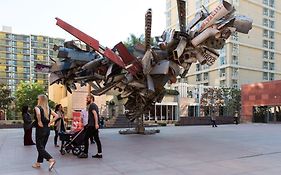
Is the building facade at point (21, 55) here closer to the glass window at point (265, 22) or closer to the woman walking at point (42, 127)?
the glass window at point (265, 22)

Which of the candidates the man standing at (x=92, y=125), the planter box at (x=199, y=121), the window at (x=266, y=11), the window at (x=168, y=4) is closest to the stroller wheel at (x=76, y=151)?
the man standing at (x=92, y=125)

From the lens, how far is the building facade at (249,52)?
5878cm

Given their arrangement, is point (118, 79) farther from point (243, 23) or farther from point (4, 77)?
point (4, 77)

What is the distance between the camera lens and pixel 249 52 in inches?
2415

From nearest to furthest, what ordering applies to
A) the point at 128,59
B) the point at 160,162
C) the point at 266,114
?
1. the point at 160,162
2. the point at 128,59
3. the point at 266,114

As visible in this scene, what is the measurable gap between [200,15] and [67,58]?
20.3 ft

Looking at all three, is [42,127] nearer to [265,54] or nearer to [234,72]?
[234,72]

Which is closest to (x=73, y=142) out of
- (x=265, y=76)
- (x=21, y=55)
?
(x=265, y=76)

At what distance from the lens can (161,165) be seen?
7395 millimetres

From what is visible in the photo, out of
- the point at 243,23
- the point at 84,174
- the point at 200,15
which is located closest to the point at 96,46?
the point at 200,15

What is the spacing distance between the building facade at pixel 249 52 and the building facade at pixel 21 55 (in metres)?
50.2

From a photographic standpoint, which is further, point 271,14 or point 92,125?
point 271,14

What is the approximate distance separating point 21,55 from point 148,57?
93.7 meters

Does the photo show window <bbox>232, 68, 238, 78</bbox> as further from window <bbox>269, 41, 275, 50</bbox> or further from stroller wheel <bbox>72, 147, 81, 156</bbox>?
stroller wheel <bbox>72, 147, 81, 156</bbox>
